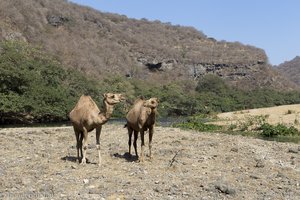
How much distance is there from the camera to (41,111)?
37.4m

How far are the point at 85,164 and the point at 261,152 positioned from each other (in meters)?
6.31

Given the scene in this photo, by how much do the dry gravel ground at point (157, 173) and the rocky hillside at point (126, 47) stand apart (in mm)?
69172

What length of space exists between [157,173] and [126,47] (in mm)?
116854

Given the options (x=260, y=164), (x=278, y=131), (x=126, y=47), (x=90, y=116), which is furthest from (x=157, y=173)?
(x=126, y=47)

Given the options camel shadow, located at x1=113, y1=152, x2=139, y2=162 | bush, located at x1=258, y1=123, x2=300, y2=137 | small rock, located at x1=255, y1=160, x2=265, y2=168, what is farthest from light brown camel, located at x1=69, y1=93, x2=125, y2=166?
bush, located at x1=258, y1=123, x2=300, y2=137

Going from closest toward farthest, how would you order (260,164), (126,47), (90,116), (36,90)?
(90,116)
(260,164)
(36,90)
(126,47)

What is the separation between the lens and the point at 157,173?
1107 cm

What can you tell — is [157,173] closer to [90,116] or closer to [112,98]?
[112,98]

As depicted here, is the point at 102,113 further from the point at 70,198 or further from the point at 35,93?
the point at 35,93

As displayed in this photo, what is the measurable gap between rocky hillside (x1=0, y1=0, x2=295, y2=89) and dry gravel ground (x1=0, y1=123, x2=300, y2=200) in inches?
2723

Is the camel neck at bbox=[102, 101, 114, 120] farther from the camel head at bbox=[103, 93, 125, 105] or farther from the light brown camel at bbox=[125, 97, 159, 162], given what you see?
the light brown camel at bbox=[125, 97, 159, 162]

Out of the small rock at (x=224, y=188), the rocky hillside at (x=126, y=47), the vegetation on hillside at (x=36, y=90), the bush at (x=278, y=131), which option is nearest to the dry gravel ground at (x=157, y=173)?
the small rock at (x=224, y=188)

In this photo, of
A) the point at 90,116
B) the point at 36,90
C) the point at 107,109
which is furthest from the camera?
the point at 36,90

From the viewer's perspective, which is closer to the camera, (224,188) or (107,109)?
(224,188)
